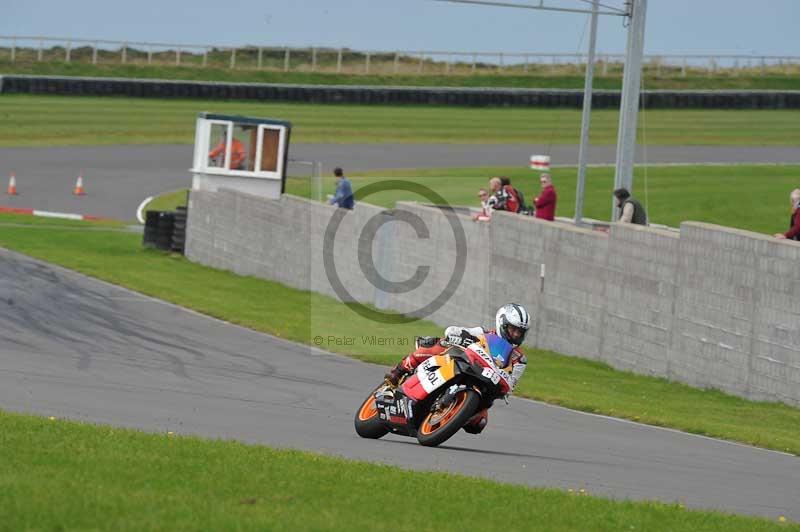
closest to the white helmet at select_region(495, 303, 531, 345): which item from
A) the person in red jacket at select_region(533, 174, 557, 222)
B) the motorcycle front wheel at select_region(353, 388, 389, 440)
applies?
the motorcycle front wheel at select_region(353, 388, 389, 440)

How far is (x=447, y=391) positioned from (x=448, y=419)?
0.27m

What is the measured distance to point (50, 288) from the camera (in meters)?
23.5

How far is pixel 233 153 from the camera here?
111ft

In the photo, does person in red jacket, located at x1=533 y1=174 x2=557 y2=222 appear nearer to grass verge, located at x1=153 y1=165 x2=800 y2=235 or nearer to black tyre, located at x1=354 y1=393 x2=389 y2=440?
grass verge, located at x1=153 y1=165 x2=800 y2=235

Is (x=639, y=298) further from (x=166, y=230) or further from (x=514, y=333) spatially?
(x=166, y=230)

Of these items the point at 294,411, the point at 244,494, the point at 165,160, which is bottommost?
the point at 294,411

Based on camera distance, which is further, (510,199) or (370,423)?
(510,199)

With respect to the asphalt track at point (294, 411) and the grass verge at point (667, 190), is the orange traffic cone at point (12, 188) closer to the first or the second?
the grass verge at point (667, 190)

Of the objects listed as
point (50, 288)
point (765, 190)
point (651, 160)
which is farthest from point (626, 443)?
point (651, 160)

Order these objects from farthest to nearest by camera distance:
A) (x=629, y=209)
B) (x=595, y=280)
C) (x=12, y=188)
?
(x=12, y=188)
(x=629, y=209)
(x=595, y=280)

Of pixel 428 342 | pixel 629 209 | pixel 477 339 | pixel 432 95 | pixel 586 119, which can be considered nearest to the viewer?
pixel 477 339

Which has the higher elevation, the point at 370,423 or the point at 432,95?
the point at 432,95

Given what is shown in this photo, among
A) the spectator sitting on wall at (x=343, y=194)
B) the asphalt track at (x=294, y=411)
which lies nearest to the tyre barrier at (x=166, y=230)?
the spectator sitting on wall at (x=343, y=194)

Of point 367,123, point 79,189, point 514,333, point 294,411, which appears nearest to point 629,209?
point 294,411
